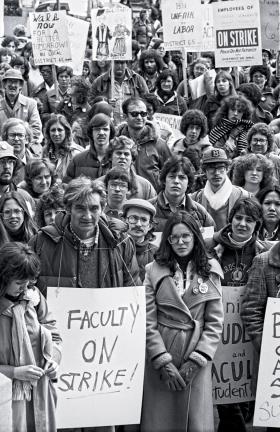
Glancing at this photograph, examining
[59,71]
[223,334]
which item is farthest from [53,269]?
[59,71]

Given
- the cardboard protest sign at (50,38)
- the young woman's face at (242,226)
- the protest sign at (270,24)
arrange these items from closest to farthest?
the young woman's face at (242,226), the cardboard protest sign at (50,38), the protest sign at (270,24)

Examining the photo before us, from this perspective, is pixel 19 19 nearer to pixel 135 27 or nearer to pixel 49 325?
pixel 135 27

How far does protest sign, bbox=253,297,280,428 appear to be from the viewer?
18.5 ft

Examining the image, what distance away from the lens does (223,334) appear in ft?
19.7

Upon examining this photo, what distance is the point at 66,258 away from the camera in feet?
18.2

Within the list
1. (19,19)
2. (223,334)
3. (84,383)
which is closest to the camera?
(84,383)

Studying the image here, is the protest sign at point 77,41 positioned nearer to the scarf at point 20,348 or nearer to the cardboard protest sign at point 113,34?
the cardboard protest sign at point 113,34

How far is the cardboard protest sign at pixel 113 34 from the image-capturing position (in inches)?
488

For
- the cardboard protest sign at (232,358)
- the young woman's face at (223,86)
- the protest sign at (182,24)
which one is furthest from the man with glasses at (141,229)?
the protest sign at (182,24)

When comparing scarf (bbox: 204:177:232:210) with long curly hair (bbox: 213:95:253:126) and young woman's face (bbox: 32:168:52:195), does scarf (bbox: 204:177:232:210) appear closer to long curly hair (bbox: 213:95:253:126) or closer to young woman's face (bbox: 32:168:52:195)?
young woman's face (bbox: 32:168:52:195)

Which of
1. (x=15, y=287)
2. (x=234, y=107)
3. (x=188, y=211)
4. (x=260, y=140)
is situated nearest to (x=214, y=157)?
(x=188, y=211)

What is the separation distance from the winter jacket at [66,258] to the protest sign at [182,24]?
7434mm

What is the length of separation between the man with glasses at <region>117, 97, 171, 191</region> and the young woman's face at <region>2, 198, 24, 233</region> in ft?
8.84

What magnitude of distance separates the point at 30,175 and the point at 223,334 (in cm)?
240
